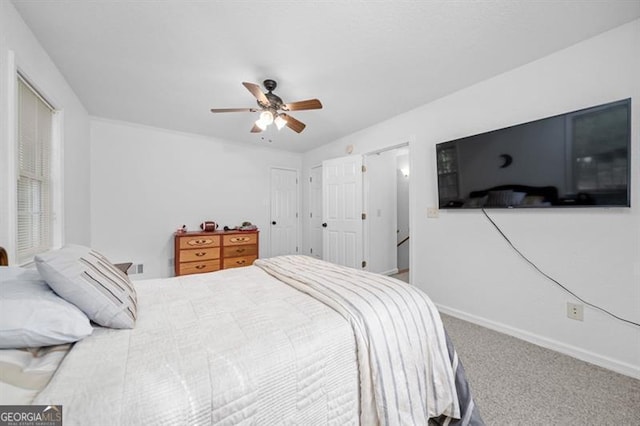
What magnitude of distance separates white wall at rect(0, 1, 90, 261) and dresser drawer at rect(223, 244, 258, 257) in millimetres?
1704

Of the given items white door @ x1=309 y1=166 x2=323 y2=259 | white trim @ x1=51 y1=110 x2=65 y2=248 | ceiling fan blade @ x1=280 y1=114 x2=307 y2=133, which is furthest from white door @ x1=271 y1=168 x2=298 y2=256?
white trim @ x1=51 y1=110 x2=65 y2=248

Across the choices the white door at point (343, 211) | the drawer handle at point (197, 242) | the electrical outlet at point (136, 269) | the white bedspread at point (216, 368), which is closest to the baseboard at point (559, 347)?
the white door at point (343, 211)

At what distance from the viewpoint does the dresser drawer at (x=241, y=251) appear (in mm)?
3713

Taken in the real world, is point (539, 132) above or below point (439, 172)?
above

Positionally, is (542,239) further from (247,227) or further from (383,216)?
(247,227)

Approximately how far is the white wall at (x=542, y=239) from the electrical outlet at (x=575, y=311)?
4 centimetres

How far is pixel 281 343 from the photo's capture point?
36.0 inches

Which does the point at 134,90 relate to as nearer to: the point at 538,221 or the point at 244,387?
the point at 244,387

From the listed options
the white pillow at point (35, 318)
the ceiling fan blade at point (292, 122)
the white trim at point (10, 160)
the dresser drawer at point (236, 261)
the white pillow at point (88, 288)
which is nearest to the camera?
the white pillow at point (35, 318)

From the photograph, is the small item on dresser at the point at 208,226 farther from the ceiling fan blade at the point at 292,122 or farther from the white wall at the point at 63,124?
the ceiling fan blade at the point at 292,122

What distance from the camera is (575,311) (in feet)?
6.19

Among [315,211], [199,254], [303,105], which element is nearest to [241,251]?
[199,254]

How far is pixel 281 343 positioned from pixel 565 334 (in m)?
2.46

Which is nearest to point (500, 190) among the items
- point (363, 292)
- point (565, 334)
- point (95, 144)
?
point (565, 334)
